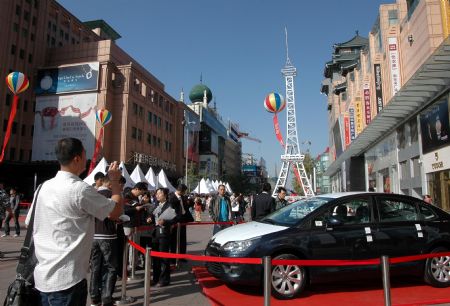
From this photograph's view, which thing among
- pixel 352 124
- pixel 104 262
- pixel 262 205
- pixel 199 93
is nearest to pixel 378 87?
pixel 352 124

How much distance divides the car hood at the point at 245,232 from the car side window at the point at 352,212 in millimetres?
1021

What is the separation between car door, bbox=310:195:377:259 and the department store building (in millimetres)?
6911

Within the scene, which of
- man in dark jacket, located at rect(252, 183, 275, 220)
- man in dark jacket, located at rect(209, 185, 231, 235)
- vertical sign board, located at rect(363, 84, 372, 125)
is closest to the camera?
man in dark jacket, located at rect(252, 183, 275, 220)

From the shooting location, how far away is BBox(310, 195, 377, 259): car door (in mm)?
6195

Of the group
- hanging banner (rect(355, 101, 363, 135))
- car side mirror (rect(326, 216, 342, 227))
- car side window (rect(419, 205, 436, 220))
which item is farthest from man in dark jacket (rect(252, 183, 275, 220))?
hanging banner (rect(355, 101, 363, 135))

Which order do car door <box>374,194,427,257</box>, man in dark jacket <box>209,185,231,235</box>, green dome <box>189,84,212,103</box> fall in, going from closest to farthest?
car door <box>374,194,427,257</box> < man in dark jacket <box>209,185,231,235</box> < green dome <box>189,84,212,103</box>

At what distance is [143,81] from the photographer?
188 feet

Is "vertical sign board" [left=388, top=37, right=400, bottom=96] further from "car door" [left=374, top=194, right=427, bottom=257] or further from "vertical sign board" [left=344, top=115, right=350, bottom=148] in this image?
"car door" [left=374, top=194, right=427, bottom=257]

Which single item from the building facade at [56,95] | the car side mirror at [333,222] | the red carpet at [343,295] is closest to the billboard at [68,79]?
the building facade at [56,95]

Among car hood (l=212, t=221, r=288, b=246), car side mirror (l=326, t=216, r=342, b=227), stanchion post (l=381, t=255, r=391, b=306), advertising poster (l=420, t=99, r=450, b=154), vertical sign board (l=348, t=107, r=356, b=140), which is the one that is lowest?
stanchion post (l=381, t=255, r=391, b=306)

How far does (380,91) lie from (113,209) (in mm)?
25267

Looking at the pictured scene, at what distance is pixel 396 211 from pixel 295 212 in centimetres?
178

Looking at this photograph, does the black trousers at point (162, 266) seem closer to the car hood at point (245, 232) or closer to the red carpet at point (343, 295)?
the red carpet at point (343, 295)

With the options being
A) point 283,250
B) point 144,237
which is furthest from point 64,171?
point 144,237
